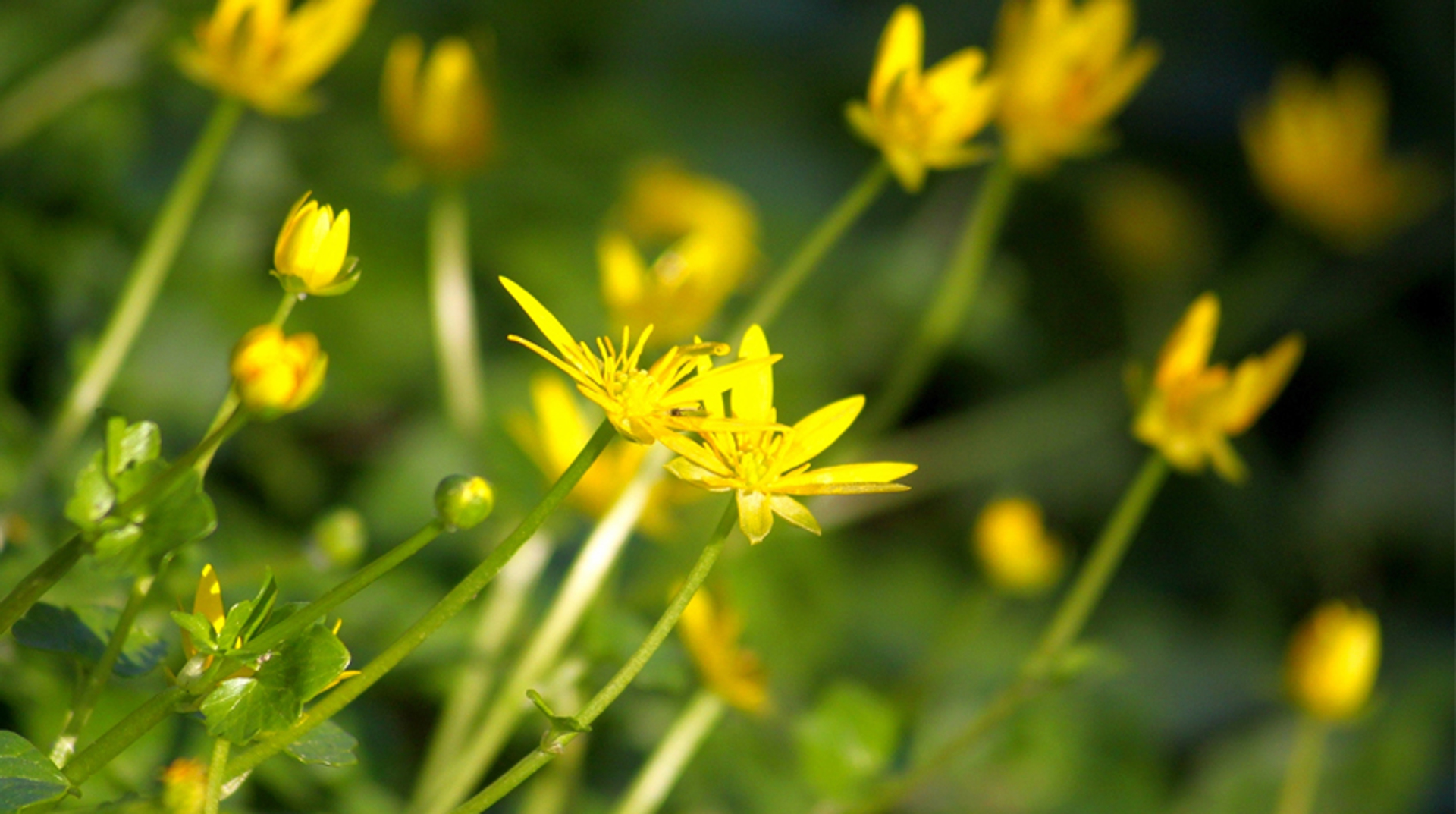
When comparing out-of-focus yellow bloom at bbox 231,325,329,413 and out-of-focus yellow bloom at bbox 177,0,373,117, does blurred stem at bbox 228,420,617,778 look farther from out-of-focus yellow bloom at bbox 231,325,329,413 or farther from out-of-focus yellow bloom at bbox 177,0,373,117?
out-of-focus yellow bloom at bbox 177,0,373,117

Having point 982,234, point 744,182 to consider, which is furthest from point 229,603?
point 744,182

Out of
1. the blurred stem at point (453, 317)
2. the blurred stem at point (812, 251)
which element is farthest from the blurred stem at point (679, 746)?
the blurred stem at point (453, 317)

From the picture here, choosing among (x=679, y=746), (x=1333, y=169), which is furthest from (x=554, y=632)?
(x=1333, y=169)

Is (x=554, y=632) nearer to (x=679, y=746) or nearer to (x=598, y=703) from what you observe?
(x=679, y=746)

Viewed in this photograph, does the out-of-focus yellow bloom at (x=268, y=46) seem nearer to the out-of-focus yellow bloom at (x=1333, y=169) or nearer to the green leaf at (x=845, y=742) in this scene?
the green leaf at (x=845, y=742)

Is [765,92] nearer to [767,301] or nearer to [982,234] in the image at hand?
[982,234]
